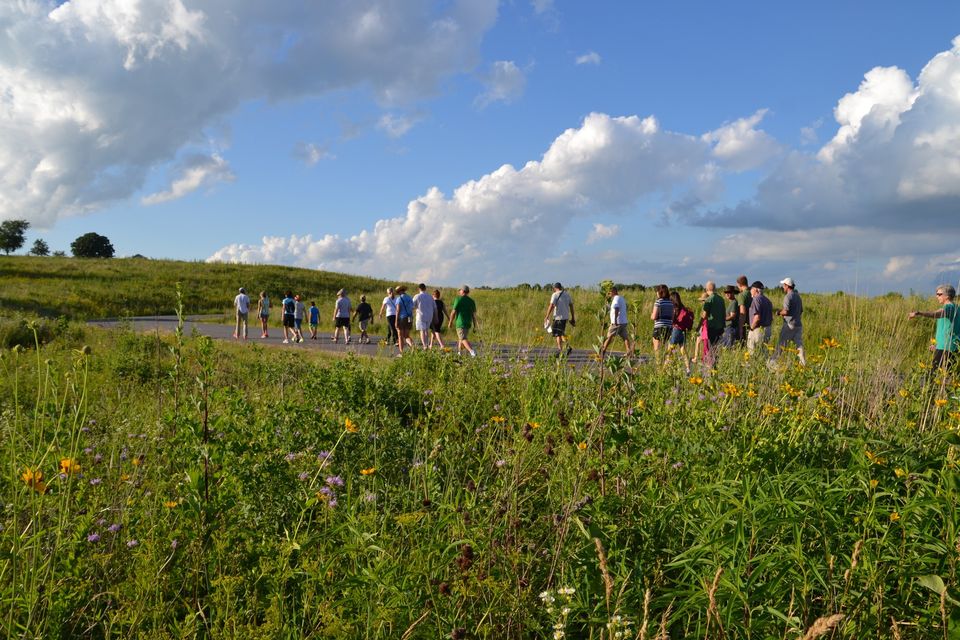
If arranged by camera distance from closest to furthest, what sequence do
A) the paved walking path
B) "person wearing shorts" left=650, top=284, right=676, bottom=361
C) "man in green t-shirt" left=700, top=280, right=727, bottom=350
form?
the paved walking path → "man in green t-shirt" left=700, top=280, right=727, bottom=350 → "person wearing shorts" left=650, top=284, right=676, bottom=361

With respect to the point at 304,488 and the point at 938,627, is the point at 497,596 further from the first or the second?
the point at 938,627

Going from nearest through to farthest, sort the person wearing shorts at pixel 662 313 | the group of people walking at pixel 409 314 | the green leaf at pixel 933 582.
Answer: the green leaf at pixel 933 582
the person wearing shorts at pixel 662 313
the group of people walking at pixel 409 314

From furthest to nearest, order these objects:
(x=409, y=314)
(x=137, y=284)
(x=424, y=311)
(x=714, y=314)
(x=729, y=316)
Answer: (x=137, y=284) → (x=409, y=314) → (x=424, y=311) → (x=729, y=316) → (x=714, y=314)

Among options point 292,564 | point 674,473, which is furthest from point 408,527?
point 674,473

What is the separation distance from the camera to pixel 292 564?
2906mm

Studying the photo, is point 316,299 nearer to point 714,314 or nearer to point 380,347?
point 714,314

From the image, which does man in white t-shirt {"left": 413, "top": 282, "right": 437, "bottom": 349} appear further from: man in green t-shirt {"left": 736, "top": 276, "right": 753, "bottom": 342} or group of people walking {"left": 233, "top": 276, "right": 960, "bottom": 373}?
man in green t-shirt {"left": 736, "top": 276, "right": 753, "bottom": 342}

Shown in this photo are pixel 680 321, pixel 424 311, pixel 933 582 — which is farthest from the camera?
pixel 424 311

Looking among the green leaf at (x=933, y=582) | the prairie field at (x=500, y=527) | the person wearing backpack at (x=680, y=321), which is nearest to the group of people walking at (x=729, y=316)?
the person wearing backpack at (x=680, y=321)

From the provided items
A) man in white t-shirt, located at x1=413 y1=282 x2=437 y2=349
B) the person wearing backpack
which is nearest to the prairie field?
the person wearing backpack

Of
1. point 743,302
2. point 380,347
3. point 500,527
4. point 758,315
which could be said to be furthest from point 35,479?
point 743,302

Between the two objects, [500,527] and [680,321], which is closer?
[500,527]

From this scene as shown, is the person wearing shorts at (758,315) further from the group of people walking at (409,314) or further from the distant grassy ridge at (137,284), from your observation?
the distant grassy ridge at (137,284)

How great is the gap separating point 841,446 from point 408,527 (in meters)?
2.94
